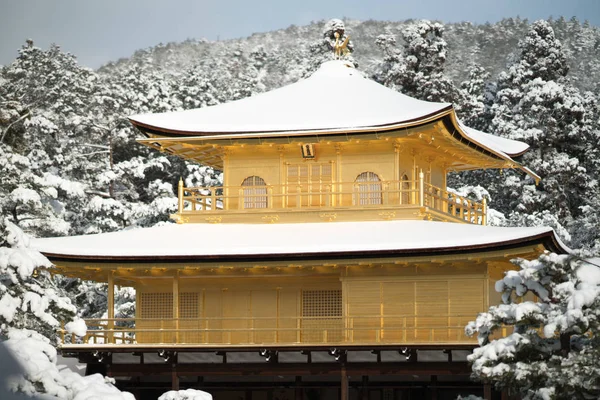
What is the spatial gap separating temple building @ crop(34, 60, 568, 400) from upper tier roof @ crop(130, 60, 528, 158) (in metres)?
0.08

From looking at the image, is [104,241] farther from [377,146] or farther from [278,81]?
[278,81]

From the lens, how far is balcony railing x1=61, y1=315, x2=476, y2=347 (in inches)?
1173

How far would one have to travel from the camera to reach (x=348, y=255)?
29.5 meters

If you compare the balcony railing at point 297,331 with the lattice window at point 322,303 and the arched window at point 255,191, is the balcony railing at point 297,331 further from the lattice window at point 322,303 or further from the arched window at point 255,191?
the arched window at point 255,191

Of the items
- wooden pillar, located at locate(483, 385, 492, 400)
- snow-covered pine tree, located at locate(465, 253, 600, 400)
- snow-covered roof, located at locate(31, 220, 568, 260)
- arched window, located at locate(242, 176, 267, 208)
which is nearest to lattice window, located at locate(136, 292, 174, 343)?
snow-covered roof, located at locate(31, 220, 568, 260)

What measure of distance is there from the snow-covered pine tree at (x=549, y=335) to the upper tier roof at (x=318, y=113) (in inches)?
387

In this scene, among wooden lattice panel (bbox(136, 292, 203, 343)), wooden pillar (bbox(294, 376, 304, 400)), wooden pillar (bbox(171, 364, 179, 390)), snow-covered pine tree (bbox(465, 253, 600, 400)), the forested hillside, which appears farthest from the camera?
the forested hillside

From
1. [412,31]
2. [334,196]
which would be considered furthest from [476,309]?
[412,31]

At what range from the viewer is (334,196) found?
110ft

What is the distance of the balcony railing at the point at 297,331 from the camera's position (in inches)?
1173

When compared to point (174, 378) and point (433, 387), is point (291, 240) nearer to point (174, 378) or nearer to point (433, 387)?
point (174, 378)

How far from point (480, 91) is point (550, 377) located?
42.0 meters

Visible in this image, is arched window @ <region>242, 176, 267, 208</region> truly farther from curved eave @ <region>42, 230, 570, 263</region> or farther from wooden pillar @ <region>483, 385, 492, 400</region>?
wooden pillar @ <region>483, 385, 492, 400</region>

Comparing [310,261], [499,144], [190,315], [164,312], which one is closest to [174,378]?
[190,315]
